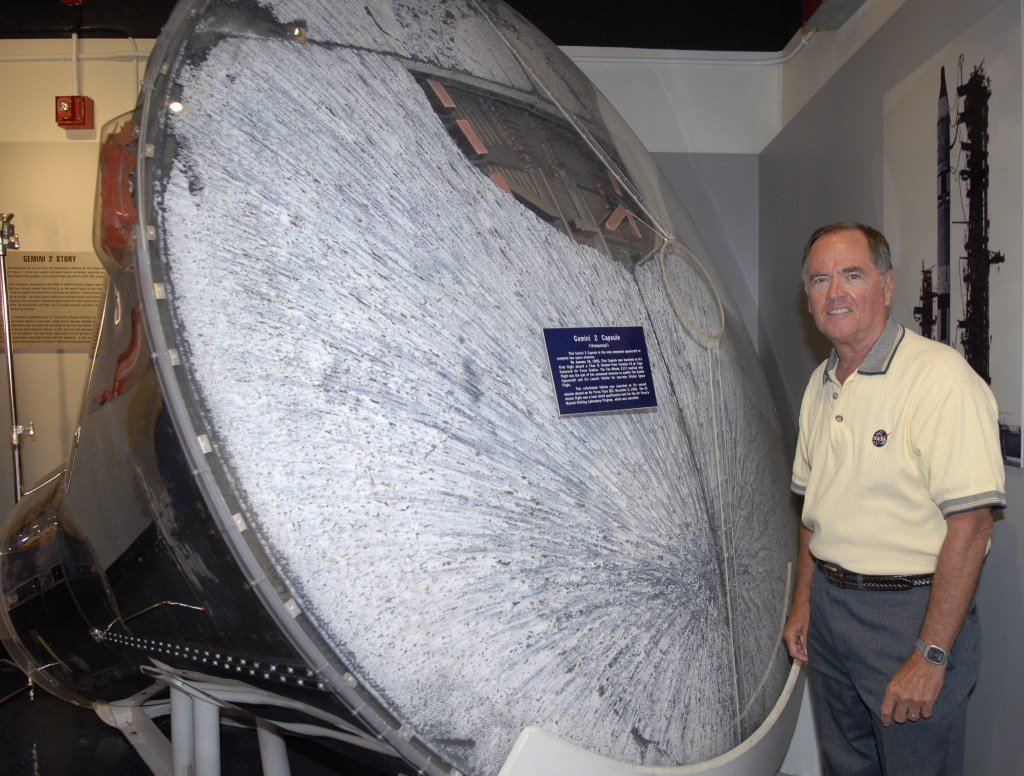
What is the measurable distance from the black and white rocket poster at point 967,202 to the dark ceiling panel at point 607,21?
149 cm

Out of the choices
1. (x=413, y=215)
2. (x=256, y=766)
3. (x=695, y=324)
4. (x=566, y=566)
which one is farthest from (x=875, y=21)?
(x=256, y=766)

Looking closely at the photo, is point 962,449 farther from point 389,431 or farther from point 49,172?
point 49,172

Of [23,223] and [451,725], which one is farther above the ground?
[23,223]

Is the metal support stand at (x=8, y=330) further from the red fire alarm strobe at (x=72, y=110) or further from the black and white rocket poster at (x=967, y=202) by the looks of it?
the black and white rocket poster at (x=967, y=202)

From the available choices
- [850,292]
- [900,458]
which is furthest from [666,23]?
[900,458]

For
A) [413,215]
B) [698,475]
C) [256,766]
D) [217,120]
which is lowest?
[256,766]

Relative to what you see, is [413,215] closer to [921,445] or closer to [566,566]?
[566,566]

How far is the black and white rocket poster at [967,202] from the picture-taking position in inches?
66.1

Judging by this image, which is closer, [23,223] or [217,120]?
[217,120]

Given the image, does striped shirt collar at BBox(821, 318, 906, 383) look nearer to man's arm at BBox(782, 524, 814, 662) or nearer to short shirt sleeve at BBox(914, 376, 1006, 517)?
short shirt sleeve at BBox(914, 376, 1006, 517)

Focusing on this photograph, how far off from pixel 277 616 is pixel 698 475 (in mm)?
670

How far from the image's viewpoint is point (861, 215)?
262 cm

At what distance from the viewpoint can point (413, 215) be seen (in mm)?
1076

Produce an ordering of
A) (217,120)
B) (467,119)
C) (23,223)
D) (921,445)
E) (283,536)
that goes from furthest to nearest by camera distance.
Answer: (23,223), (921,445), (467,119), (217,120), (283,536)
